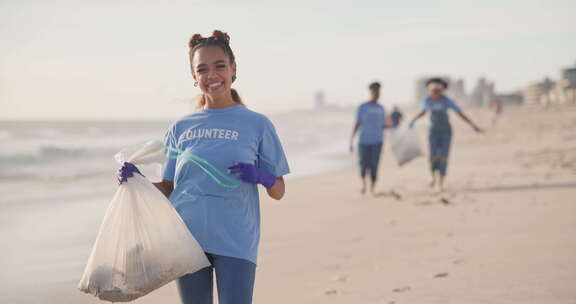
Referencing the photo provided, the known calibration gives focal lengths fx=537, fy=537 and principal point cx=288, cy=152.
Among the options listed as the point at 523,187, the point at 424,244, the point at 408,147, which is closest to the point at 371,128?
the point at 408,147

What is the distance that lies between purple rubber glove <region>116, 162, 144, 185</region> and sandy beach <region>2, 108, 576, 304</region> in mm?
1914

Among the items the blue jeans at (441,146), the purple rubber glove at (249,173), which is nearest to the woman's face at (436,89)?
the blue jeans at (441,146)

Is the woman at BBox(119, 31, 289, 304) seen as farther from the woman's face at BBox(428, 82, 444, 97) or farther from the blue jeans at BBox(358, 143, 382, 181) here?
the woman's face at BBox(428, 82, 444, 97)

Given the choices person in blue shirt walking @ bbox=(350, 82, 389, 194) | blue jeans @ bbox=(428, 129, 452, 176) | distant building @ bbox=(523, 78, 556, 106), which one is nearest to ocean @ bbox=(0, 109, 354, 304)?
person in blue shirt walking @ bbox=(350, 82, 389, 194)

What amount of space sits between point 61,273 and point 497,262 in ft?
11.6

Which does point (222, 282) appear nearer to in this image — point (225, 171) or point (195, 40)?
point (225, 171)

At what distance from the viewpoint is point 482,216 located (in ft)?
20.0

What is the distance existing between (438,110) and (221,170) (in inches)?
267

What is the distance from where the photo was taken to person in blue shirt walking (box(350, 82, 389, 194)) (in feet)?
27.0

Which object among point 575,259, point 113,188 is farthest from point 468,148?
point 575,259

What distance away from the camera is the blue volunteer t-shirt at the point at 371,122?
8219 mm

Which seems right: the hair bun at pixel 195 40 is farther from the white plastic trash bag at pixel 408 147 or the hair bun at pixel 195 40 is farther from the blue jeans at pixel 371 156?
the white plastic trash bag at pixel 408 147

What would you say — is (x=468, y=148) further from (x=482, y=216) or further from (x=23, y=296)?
(x=23, y=296)

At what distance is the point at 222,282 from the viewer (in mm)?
1998
